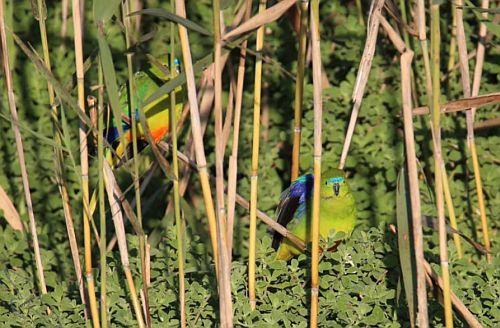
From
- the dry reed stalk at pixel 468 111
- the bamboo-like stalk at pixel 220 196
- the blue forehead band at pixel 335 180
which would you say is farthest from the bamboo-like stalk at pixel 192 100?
the blue forehead band at pixel 335 180

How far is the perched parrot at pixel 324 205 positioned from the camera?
3949 millimetres

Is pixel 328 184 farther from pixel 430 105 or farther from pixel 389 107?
pixel 430 105

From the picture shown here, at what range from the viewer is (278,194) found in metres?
4.79

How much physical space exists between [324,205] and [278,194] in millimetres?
804

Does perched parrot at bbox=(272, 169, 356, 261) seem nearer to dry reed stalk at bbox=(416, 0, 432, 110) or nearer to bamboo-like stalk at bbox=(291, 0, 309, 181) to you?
bamboo-like stalk at bbox=(291, 0, 309, 181)

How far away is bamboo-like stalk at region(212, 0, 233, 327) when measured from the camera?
2.68 m

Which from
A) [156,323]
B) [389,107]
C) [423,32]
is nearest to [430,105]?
[423,32]

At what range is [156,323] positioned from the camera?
330 centimetres

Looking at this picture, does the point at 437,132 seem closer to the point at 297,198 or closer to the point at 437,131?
the point at 437,131

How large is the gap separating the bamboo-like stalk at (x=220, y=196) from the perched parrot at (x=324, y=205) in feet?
3.45

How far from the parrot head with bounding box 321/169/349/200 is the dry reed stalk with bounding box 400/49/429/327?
118cm

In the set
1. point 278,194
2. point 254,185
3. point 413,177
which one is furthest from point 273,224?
point 278,194

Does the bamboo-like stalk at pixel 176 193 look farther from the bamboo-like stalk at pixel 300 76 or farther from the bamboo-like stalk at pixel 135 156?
the bamboo-like stalk at pixel 300 76

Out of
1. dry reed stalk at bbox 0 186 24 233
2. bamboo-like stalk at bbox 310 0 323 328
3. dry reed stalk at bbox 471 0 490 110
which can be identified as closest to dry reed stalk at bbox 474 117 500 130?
dry reed stalk at bbox 471 0 490 110
